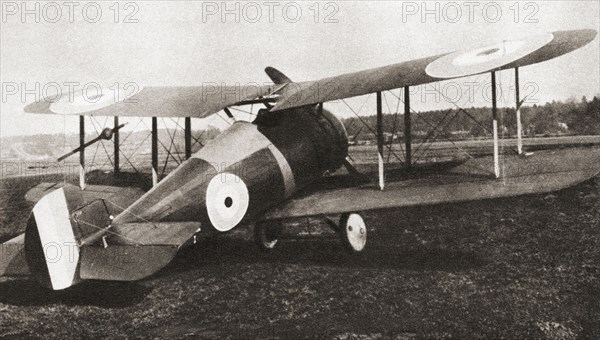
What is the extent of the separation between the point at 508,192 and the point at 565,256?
3.53ft

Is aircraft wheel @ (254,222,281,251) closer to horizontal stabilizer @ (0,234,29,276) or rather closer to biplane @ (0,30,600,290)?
biplane @ (0,30,600,290)

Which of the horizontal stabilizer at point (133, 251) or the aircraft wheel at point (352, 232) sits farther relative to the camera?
the aircraft wheel at point (352, 232)

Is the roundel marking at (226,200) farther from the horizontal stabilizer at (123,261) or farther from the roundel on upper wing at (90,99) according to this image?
the roundel on upper wing at (90,99)

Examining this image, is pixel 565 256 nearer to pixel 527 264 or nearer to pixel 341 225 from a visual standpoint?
pixel 527 264

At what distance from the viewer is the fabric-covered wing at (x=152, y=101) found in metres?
7.72

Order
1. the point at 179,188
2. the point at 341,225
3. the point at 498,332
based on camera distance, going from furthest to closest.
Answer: the point at 341,225, the point at 179,188, the point at 498,332

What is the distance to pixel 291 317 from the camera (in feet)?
16.6

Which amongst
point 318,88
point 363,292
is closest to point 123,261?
point 363,292

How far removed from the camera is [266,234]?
26.1 ft

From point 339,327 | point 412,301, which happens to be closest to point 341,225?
point 412,301

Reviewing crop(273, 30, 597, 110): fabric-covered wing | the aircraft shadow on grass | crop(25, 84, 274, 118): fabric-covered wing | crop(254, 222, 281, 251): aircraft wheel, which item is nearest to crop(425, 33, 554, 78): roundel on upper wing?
crop(273, 30, 597, 110): fabric-covered wing

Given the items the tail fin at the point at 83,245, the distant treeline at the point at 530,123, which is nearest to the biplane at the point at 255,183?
the tail fin at the point at 83,245

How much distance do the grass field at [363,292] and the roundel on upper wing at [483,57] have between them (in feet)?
7.80

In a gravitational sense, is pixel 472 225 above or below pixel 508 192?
below
